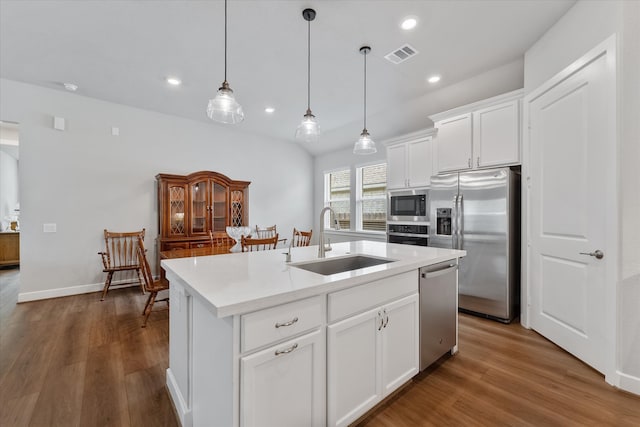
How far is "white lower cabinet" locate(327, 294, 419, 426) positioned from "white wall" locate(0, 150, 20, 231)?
844cm

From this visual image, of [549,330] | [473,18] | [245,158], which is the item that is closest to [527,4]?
[473,18]

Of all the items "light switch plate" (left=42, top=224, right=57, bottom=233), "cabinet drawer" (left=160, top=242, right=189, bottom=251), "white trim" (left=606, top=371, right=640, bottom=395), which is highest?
"light switch plate" (left=42, top=224, right=57, bottom=233)

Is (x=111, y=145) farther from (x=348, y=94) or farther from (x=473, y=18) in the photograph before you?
(x=473, y=18)

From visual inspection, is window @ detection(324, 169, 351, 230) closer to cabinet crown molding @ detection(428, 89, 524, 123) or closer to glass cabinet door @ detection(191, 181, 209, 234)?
cabinet crown molding @ detection(428, 89, 524, 123)

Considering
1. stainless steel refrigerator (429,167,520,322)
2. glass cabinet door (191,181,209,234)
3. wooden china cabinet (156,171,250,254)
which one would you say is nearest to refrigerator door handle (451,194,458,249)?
stainless steel refrigerator (429,167,520,322)

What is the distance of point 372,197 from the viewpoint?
→ 5461 millimetres

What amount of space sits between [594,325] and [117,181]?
5.87 m

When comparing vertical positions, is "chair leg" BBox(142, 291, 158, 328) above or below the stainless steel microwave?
below

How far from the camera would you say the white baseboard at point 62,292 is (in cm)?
366

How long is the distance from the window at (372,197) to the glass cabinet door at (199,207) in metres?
2.98

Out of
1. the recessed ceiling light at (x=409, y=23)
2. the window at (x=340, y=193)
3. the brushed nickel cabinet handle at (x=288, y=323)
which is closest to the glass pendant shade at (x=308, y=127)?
the recessed ceiling light at (x=409, y=23)

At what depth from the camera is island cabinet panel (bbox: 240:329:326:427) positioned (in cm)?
107

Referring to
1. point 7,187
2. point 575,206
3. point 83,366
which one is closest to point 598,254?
point 575,206

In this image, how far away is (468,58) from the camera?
115 inches
